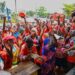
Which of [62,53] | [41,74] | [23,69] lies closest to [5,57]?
[23,69]

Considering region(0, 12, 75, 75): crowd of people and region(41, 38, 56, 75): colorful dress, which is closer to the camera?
region(0, 12, 75, 75): crowd of people

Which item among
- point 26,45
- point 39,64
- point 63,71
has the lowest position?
point 63,71

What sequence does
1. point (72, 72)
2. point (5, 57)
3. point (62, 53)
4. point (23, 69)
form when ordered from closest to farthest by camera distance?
point (23, 69), point (5, 57), point (72, 72), point (62, 53)

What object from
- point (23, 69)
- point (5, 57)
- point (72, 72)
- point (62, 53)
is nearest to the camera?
point (23, 69)

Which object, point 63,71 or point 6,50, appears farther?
point 63,71

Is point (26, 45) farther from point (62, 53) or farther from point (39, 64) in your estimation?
point (62, 53)

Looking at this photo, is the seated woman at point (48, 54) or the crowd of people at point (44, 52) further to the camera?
the seated woman at point (48, 54)

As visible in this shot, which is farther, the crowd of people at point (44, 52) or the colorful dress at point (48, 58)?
the colorful dress at point (48, 58)

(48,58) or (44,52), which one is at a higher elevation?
(44,52)

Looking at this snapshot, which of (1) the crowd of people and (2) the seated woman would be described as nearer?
(1) the crowd of people

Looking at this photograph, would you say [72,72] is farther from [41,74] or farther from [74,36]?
[74,36]

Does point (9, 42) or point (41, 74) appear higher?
point (9, 42)

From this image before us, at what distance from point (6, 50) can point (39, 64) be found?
0.80m

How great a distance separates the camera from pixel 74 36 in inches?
237
